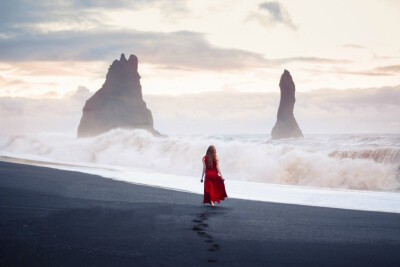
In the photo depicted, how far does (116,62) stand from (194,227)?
136 m

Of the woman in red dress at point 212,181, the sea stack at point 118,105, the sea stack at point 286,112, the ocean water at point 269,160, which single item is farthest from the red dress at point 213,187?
the sea stack at point 286,112

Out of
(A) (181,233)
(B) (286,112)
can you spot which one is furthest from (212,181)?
(B) (286,112)

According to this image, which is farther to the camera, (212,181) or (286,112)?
(286,112)

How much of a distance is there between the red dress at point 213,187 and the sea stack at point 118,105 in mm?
122509

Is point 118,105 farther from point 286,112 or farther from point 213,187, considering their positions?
point 213,187

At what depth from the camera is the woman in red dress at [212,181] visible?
1391 cm

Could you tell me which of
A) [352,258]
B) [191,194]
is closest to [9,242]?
[352,258]

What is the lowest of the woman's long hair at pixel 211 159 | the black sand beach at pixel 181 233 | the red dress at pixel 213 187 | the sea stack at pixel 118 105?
the black sand beach at pixel 181 233

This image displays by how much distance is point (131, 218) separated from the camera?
10.6m

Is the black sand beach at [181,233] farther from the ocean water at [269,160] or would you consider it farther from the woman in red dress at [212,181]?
the ocean water at [269,160]

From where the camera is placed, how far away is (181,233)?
8930 millimetres

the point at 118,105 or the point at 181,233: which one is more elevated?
the point at 118,105

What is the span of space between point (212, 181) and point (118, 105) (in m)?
127

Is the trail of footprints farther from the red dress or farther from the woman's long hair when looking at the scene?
the woman's long hair
